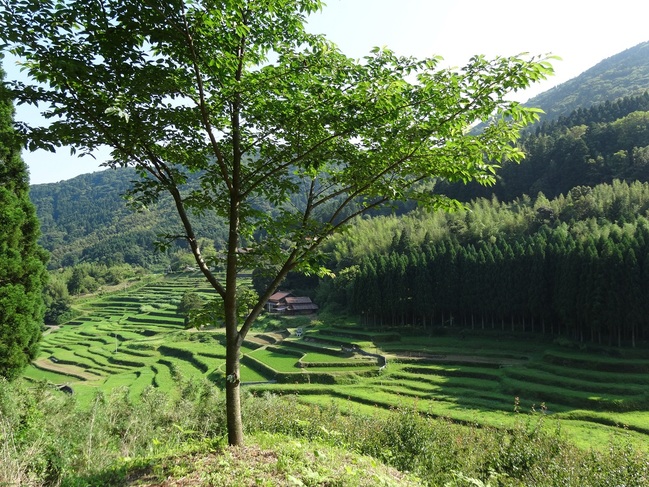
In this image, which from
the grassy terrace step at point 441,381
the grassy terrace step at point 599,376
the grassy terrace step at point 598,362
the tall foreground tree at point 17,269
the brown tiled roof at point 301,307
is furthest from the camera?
the brown tiled roof at point 301,307

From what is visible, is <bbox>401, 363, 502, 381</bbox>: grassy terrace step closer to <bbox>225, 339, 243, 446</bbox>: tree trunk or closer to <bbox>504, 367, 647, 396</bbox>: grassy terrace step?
<bbox>504, 367, 647, 396</bbox>: grassy terrace step

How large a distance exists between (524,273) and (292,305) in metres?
35.6

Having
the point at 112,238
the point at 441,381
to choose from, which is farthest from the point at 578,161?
the point at 112,238

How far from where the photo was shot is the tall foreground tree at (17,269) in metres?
12.1

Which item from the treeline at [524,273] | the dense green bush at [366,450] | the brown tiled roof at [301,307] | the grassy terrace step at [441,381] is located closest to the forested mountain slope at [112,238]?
the brown tiled roof at [301,307]

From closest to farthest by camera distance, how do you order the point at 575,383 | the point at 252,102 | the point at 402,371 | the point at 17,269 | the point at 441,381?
the point at 252,102
the point at 17,269
the point at 575,383
the point at 441,381
the point at 402,371

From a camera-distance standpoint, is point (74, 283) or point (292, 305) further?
point (74, 283)

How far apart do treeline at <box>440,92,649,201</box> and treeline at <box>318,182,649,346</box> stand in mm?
11740

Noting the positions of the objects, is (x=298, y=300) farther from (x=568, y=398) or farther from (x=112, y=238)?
(x=112, y=238)

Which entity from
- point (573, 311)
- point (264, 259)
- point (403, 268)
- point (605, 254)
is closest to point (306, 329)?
point (403, 268)

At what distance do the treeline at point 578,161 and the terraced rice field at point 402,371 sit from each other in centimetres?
4397

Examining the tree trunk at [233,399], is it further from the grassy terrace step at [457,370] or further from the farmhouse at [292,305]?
the farmhouse at [292,305]

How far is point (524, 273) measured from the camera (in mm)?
40750

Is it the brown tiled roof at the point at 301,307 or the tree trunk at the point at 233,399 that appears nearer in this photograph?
the tree trunk at the point at 233,399
